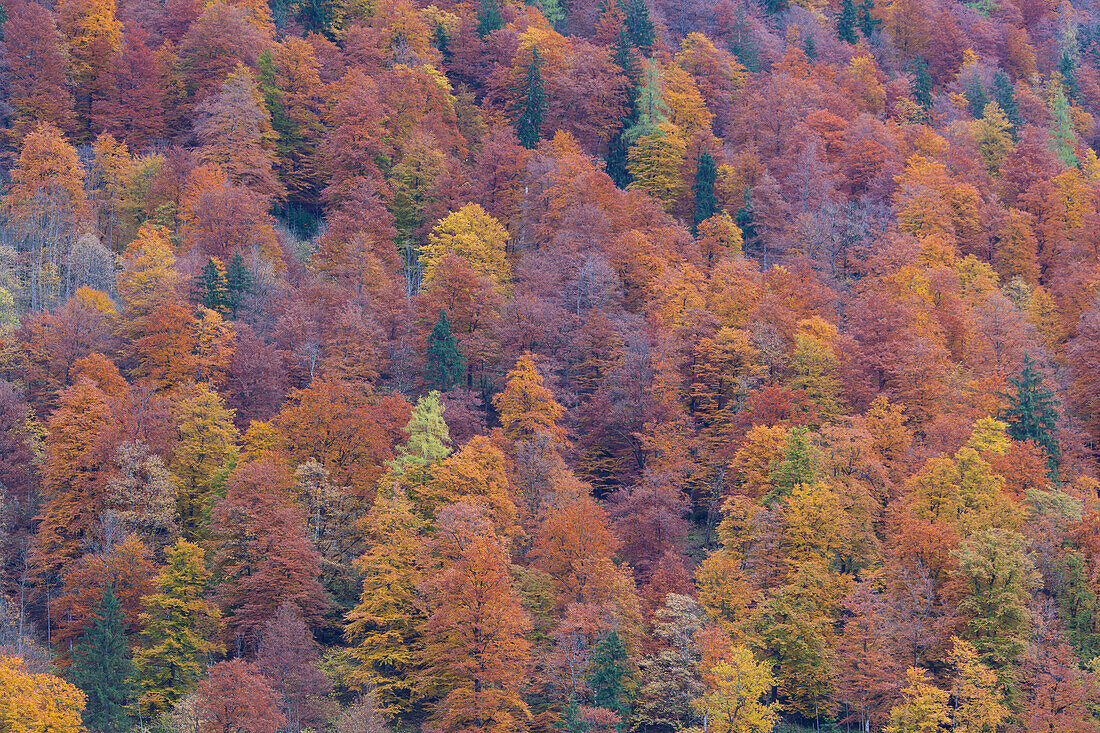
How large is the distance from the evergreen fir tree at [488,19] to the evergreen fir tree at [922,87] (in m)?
46.5

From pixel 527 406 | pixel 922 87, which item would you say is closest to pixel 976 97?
pixel 922 87

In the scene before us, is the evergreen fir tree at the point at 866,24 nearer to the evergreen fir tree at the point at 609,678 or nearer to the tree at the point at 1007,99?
the tree at the point at 1007,99

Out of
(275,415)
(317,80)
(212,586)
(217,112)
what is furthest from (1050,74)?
(212,586)

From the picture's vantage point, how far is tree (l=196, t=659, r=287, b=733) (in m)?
49.7

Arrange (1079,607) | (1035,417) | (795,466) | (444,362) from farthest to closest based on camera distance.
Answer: (444,362), (1035,417), (795,466), (1079,607)

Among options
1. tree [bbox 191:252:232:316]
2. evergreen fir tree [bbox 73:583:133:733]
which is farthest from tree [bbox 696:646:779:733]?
tree [bbox 191:252:232:316]

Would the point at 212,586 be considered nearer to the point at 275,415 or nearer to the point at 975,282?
the point at 275,415

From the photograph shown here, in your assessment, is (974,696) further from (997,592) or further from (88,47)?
(88,47)

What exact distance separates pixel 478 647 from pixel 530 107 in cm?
6299

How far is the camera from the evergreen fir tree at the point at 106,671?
174 ft

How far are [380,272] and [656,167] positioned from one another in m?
31.8

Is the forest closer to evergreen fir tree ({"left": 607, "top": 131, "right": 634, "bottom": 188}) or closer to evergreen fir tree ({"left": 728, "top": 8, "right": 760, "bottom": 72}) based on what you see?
evergreen fir tree ({"left": 607, "top": 131, "right": 634, "bottom": 188})

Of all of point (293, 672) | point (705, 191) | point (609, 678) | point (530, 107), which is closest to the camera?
point (293, 672)

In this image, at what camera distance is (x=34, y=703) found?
4862 cm
